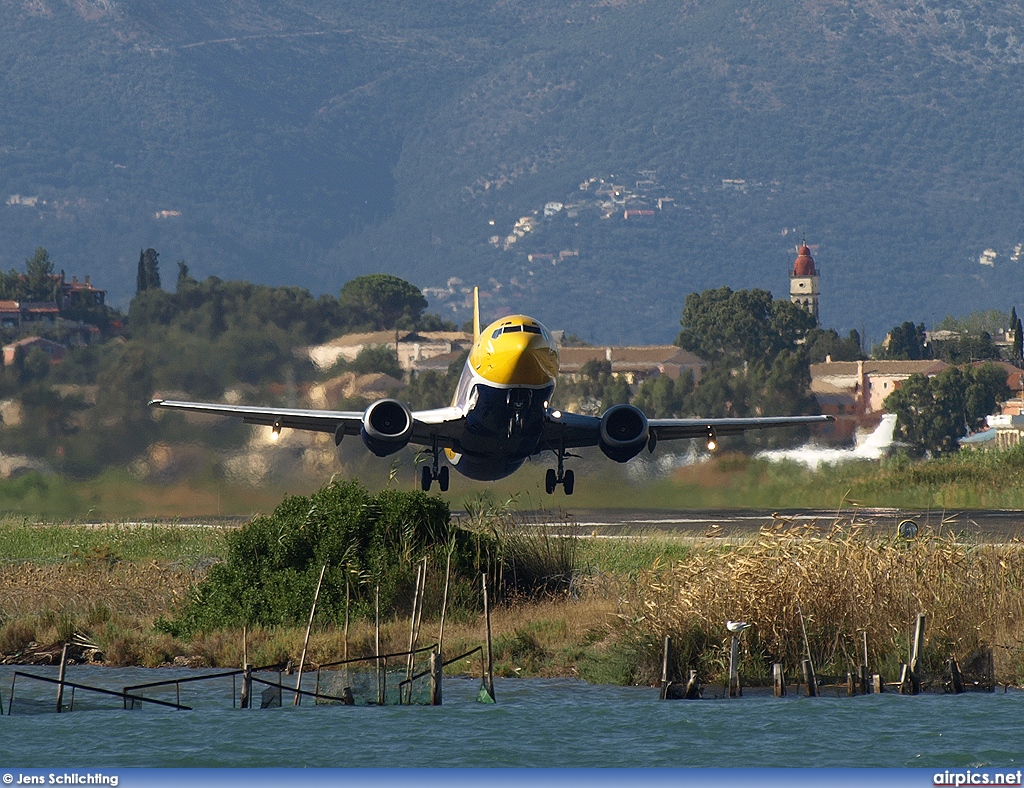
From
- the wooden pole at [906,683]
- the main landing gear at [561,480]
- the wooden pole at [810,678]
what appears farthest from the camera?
the main landing gear at [561,480]

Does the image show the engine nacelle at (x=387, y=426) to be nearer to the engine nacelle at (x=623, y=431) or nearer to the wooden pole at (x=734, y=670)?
the engine nacelle at (x=623, y=431)

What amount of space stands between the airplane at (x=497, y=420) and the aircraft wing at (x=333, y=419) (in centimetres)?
3

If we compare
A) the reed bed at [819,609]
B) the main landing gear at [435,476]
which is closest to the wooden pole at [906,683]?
the reed bed at [819,609]

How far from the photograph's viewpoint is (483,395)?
46.6 m

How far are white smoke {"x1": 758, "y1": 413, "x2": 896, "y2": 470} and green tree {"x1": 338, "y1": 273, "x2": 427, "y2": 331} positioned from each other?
19.4 meters

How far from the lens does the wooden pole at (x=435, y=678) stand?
2627 centimetres

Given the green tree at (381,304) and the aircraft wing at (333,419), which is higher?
the green tree at (381,304)

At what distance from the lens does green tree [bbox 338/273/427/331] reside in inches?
2955

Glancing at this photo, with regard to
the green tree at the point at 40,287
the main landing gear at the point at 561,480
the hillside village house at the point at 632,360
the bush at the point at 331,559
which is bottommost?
the bush at the point at 331,559

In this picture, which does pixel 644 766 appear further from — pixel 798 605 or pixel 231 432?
pixel 231 432

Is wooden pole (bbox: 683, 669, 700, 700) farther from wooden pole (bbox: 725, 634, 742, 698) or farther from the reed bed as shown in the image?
the reed bed

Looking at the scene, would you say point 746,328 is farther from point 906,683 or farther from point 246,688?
point 246,688

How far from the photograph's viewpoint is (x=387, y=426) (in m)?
49.2

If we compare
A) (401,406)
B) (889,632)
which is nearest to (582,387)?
(401,406)
